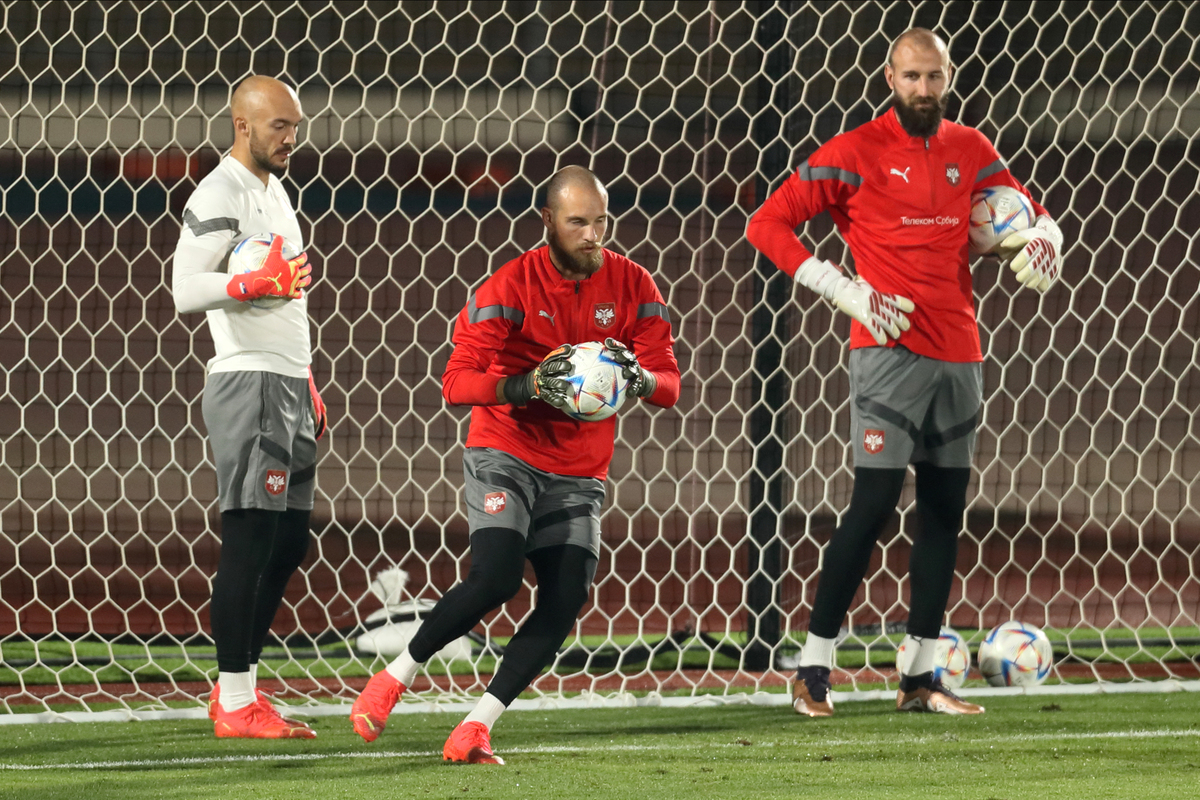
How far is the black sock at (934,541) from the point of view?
356 cm

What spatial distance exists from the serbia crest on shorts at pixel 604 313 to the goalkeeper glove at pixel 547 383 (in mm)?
185

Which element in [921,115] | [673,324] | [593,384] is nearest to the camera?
[593,384]

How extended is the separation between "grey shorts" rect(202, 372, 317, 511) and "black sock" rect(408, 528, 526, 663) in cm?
56

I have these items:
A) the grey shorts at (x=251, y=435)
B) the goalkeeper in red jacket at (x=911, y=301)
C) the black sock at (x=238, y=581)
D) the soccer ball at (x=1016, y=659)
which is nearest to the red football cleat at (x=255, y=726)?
the black sock at (x=238, y=581)

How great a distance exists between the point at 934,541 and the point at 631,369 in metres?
1.19

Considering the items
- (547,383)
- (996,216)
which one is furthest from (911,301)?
(547,383)

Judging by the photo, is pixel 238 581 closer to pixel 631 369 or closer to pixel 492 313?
pixel 492 313

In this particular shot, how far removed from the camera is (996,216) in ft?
11.8

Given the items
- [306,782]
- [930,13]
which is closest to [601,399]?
[306,782]

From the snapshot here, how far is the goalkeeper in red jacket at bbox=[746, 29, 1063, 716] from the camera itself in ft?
11.5

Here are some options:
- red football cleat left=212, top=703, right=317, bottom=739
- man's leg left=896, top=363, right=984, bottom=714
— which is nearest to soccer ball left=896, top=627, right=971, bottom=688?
man's leg left=896, top=363, right=984, bottom=714

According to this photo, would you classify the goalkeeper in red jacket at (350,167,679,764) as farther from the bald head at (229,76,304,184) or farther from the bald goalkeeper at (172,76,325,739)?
the bald head at (229,76,304,184)

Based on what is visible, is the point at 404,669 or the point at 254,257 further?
the point at 254,257

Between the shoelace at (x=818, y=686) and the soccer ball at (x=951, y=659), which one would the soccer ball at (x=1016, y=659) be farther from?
the shoelace at (x=818, y=686)
